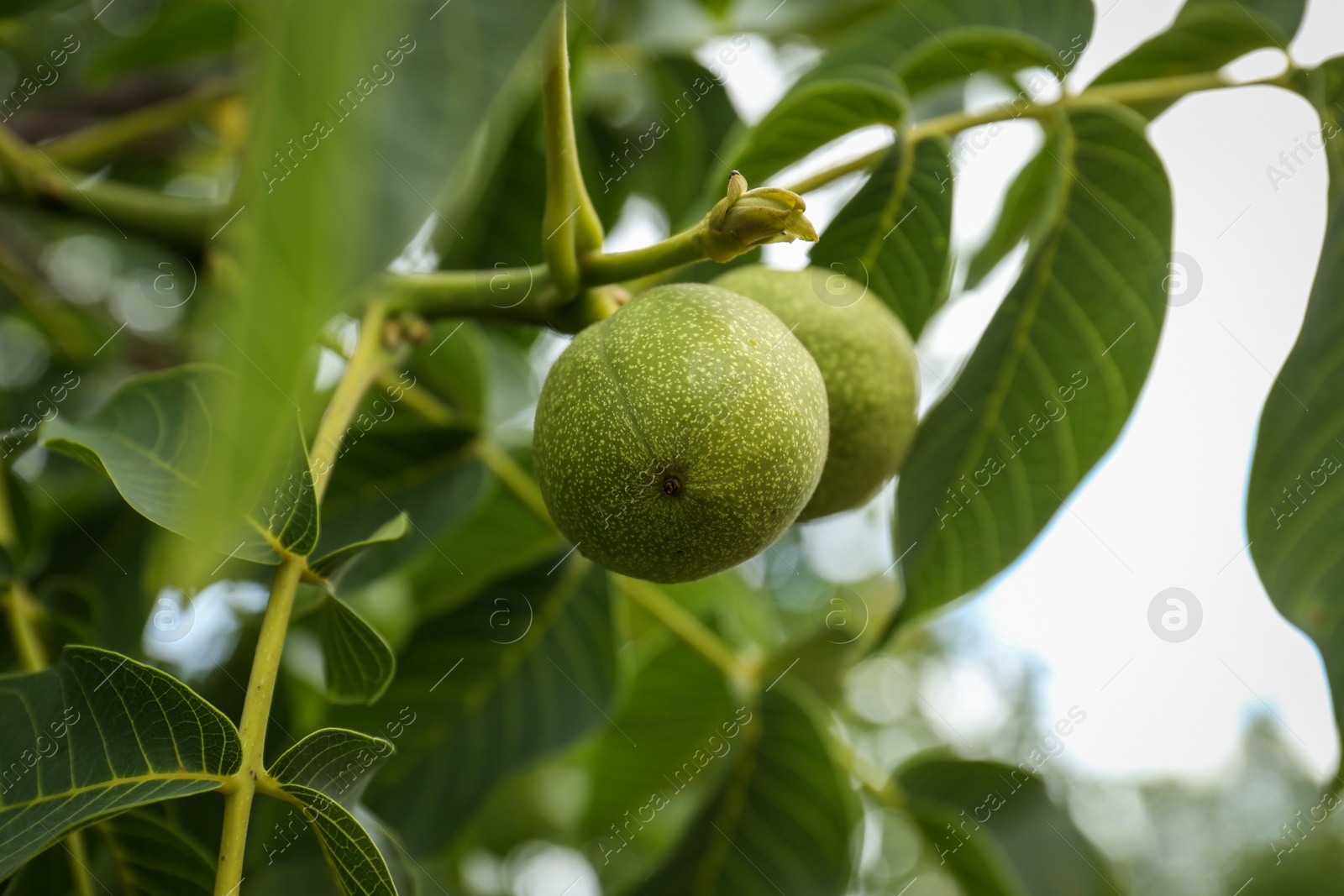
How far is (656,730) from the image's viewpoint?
171 cm

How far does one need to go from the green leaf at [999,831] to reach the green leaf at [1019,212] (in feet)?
2.57

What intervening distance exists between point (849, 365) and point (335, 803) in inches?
27.4

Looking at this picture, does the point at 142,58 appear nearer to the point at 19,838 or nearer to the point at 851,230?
the point at 851,230

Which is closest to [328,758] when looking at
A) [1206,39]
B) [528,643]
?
[528,643]

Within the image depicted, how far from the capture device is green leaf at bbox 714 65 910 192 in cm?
122

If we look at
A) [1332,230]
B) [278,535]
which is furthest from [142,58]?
[1332,230]

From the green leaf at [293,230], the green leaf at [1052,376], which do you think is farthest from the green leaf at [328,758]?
the green leaf at [1052,376]

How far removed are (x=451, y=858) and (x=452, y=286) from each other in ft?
4.08

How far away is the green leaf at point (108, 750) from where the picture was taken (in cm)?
81

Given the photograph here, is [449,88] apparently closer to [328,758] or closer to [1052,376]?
[328,758]

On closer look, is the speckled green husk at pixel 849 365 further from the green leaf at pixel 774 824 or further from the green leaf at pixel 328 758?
the green leaf at pixel 328 758

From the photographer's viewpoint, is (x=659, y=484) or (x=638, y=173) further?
(x=638, y=173)

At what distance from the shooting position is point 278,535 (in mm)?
922

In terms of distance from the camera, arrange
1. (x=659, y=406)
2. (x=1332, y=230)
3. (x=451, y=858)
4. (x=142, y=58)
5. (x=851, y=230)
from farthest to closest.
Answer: (x=451, y=858) → (x=142, y=58) → (x=851, y=230) → (x=1332, y=230) → (x=659, y=406)
